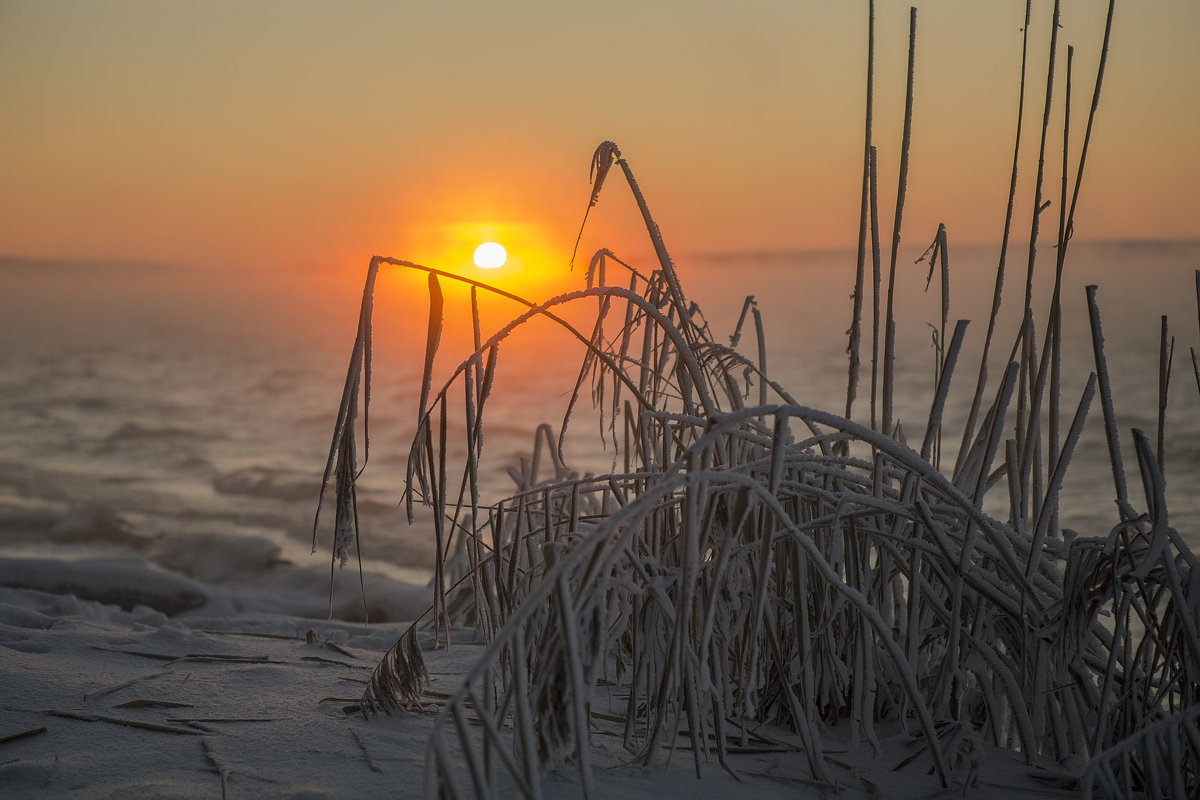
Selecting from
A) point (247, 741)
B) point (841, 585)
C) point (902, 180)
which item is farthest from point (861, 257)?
point (247, 741)

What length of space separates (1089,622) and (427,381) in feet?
3.47

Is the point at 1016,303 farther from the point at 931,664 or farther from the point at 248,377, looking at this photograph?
the point at 931,664

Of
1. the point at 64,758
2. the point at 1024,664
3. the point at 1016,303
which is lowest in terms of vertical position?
the point at 64,758

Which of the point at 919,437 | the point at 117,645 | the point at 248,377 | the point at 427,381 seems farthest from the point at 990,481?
the point at 248,377

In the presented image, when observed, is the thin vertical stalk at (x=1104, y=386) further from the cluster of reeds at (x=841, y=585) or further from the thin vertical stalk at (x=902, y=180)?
the thin vertical stalk at (x=902, y=180)

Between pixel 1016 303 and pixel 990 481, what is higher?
pixel 1016 303

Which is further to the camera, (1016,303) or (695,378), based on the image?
(1016,303)

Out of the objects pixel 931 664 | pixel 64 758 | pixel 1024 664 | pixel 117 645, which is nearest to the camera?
pixel 64 758

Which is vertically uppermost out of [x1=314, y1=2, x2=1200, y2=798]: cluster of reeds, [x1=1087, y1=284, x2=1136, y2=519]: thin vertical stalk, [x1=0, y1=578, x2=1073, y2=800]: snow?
[x1=1087, y1=284, x2=1136, y2=519]: thin vertical stalk

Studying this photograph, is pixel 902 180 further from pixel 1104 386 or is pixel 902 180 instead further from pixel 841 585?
pixel 841 585

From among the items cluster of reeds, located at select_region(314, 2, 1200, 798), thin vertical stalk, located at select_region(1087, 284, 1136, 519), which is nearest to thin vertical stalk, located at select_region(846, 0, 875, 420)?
cluster of reeds, located at select_region(314, 2, 1200, 798)

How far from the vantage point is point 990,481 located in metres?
2.00

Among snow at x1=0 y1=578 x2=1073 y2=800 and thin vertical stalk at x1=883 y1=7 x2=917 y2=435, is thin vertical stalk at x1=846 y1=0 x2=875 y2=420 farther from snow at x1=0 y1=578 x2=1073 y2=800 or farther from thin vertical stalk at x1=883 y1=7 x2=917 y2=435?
snow at x1=0 y1=578 x2=1073 y2=800

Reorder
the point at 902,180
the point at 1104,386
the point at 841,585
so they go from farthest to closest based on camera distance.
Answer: the point at 902,180
the point at 1104,386
the point at 841,585
